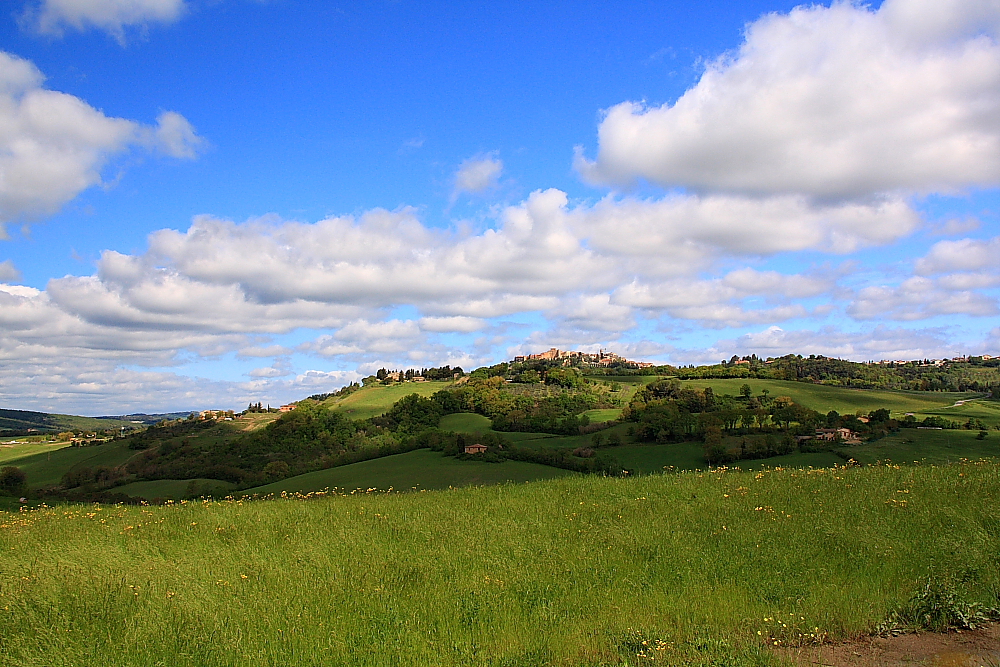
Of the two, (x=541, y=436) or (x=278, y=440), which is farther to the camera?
(x=278, y=440)

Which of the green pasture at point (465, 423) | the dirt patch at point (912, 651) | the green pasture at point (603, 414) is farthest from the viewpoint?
the green pasture at point (465, 423)

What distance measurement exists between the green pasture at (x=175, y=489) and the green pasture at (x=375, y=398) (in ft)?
171

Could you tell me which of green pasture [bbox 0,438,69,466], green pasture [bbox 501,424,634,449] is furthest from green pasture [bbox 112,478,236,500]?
green pasture [bbox 0,438,69,466]

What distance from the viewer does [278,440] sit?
10919 centimetres

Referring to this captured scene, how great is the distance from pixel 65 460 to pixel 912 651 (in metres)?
126

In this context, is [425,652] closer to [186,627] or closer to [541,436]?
[186,627]

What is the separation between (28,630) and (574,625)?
692 centimetres

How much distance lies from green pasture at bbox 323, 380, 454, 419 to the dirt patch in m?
121

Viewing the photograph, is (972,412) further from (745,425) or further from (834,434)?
(834,434)

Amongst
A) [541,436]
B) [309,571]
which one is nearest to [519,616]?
[309,571]

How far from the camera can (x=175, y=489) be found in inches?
2648

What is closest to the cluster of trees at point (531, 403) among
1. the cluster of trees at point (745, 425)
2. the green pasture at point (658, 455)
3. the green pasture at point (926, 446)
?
the cluster of trees at point (745, 425)

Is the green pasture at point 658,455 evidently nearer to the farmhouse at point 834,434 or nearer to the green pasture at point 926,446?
the farmhouse at point 834,434

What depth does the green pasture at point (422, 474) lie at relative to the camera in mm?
49312
